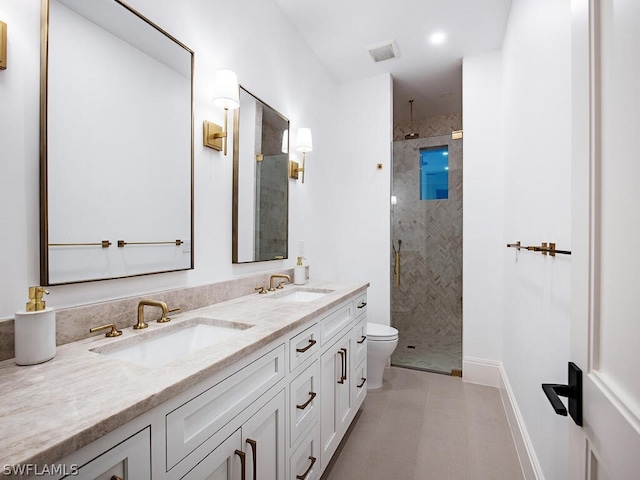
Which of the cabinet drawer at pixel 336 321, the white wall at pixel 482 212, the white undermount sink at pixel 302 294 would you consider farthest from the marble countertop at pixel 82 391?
the white wall at pixel 482 212

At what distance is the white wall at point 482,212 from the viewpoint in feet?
8.98

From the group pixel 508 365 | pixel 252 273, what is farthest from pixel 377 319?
pixel 252 273

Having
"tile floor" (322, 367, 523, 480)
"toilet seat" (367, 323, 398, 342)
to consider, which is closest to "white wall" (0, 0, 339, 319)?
"toilet seat" (367, 323, 398, 342)

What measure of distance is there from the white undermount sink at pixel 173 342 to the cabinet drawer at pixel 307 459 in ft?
1.80

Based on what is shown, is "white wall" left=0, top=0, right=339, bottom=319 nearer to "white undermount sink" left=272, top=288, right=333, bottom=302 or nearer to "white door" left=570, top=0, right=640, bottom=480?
"white undermount sink" left=272, top=288, right=333, bottom=302

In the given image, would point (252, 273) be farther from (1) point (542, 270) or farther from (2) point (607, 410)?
(2) point (607, 410)

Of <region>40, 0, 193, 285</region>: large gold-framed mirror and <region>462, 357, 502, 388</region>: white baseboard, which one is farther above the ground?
<region>40, 0, 193, 285</region>: large gold-framed mirror

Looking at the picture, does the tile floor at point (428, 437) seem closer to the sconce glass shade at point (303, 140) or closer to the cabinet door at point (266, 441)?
the cabinet door at point (266, 441)

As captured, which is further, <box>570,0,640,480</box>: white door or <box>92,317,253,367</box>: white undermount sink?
<box>92,317,253,367</box>: white undermount sink

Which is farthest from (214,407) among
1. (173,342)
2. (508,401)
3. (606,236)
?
(508,401)

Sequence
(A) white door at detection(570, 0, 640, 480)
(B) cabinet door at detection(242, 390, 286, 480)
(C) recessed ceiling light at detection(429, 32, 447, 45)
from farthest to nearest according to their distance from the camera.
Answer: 1. (C) recessed ceiling light at detection(429, 32, 447, 45)
2. (B) cabinet door at detection(242, 390, 286, 480)
3. (A) white door at detection(570, 0, 640, 480)

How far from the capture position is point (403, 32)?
248 cm

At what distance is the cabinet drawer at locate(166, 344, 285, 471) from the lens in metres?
0.73

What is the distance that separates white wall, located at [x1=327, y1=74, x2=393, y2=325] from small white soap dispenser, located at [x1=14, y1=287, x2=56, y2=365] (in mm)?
2442
